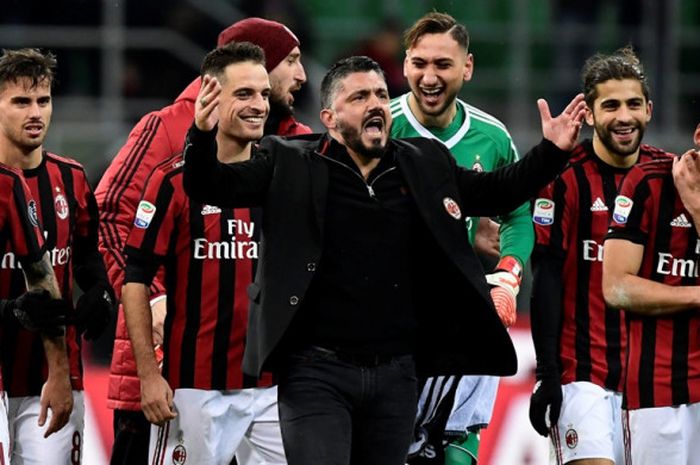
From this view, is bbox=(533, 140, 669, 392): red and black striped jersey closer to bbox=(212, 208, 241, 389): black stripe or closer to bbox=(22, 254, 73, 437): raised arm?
bbox=(212, 208, 241, 389): black stripe

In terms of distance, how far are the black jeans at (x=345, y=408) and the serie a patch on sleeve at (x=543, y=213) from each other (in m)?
1.69

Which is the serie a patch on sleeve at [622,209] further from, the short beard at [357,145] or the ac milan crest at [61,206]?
the ac milan crest at [61,206]

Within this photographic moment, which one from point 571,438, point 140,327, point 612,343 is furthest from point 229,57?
point 571,438

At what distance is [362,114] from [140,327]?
1326 mm

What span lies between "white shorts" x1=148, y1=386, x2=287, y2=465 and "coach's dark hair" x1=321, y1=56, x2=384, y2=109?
53.7 inches

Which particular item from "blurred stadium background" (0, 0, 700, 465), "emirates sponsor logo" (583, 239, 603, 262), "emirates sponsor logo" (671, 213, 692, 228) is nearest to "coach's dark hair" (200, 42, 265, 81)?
"emirates sponsor logo" (583, 239, 603, 262)

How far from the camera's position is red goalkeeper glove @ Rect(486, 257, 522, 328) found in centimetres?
713

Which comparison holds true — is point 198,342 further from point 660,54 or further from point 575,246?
point 660,54

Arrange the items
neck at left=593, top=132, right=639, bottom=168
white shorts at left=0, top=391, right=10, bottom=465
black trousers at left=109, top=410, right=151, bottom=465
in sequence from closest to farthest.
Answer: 1. white shorts at left=0, top=391, right=10, bottom=465
2. black trousers at left=109, top=410, right=151, bottom=465
3. neck at left=593, top=132, right=639, bottom=168

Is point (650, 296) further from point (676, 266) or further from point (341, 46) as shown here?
point (341, 46)

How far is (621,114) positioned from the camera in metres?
7.70

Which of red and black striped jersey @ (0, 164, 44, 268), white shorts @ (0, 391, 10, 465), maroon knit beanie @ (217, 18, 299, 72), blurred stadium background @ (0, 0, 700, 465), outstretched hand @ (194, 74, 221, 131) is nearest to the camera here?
outstretched hand @ (194, 74, 221, 131)

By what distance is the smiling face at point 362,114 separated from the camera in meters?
6.29

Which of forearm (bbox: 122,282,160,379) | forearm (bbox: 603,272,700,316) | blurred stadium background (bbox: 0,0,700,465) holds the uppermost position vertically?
blurred stadium background (bbox: 0,0,700,465)
